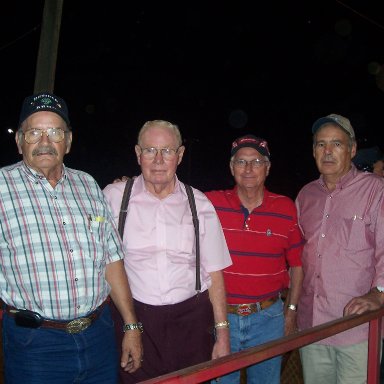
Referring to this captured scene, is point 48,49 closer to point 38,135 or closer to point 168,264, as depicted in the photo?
point 38,135

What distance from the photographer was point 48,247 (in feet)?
7.61

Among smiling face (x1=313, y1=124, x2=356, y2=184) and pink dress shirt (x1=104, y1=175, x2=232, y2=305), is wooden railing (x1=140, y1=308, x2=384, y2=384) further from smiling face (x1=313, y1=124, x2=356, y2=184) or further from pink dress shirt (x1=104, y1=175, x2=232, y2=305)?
smiling face (x1=313, y1=124, x2=356, y2=184)

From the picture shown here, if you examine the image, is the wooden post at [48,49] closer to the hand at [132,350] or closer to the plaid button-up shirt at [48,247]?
the plaid button-up shirt at [48,247]

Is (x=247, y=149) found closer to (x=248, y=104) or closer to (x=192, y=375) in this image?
(x=192, y=375)

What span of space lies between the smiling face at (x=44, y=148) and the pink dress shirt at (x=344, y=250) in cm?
188

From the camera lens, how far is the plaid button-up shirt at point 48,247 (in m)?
2.28

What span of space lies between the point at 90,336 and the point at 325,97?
34277 millimetres

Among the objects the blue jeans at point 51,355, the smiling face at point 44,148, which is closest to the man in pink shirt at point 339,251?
the blue jeans at point 51,355

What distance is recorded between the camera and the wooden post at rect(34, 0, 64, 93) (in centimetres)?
515

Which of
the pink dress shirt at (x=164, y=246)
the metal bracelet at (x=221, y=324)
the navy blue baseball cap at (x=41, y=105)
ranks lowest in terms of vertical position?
the metal bracelet at (x=221, y=324)

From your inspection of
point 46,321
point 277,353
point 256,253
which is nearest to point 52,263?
point 46,321

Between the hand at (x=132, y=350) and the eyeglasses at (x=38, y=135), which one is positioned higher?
the eyeglasses at (x=38, y=135)

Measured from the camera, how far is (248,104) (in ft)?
153

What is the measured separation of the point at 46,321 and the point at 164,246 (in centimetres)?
85
